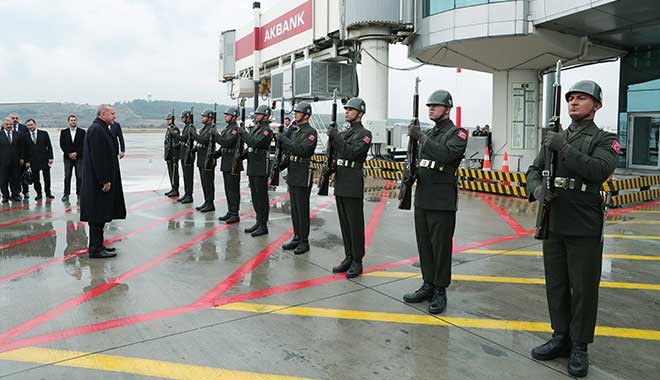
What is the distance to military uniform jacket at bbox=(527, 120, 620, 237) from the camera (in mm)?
3361

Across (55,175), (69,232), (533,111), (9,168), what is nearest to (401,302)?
(69,232)

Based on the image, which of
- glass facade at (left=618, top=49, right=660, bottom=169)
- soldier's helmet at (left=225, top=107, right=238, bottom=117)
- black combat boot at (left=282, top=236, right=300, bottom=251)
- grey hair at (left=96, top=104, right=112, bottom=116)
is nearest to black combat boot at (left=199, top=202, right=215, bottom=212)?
soldier's helmet at (left=225, top=107, right=238, bottom=117)

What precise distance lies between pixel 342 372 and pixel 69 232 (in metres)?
6.29

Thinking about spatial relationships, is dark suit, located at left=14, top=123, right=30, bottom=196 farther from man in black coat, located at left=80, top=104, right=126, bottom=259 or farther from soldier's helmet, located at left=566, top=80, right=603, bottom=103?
soldier's helmet, located at left=566, top=80, right=603, bottom=103

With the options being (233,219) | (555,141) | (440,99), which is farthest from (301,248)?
(555,141)

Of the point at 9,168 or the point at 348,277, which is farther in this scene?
the point at 9,168

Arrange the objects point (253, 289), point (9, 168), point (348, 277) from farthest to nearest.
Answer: point (9, 168) < point (348, 277) < point (253, 289)

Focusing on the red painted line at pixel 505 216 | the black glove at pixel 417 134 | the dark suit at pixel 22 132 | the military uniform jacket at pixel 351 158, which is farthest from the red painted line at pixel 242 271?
the dark suit at pixel 22 132

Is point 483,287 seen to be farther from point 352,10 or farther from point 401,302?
point 352,10

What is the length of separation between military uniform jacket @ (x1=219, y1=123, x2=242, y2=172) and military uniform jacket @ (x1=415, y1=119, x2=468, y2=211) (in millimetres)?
4834

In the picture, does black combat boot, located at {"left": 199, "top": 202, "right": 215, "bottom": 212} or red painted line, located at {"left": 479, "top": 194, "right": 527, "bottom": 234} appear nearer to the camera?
red painted line, located at {"left": 479, "top": 194, "right": 527, "bottom": 234}

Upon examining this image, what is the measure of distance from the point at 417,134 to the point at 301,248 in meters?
2.74

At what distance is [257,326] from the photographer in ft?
14.0

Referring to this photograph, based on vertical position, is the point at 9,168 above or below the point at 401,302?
above
